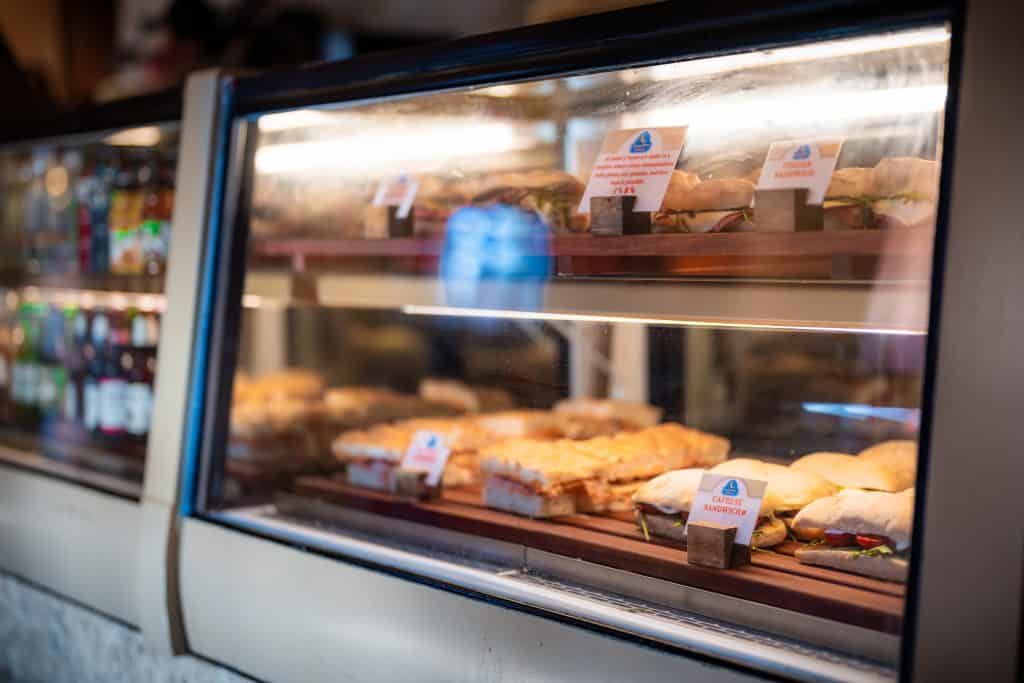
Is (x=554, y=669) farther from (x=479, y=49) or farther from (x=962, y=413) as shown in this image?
(x=479, y=49)

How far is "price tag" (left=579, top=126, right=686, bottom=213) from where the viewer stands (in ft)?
5.73

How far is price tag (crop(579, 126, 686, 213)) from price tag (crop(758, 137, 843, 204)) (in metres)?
0.16

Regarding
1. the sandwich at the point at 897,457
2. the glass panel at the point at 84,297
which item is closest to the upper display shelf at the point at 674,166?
the sandwich at the point at 897,457

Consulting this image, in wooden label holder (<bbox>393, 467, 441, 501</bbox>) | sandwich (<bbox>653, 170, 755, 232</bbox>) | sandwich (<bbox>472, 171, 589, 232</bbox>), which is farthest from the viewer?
wooden label holder (<bbox>393, 467, 441, 501</bbox>)

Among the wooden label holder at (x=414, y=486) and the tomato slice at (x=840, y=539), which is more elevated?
the tomato slice at (x=840, y=539)

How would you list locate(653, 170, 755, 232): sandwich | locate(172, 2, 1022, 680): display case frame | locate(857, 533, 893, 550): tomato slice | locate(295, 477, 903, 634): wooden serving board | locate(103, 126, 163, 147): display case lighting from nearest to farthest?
locate(172, 2, 1022, 680): display case frame, locate(295, 477, 903, 634): wooden serving board, locate(857, 533, 893, 550): tomato slice, locate(653, 170, 755, 232): sandwich, locate(103, 126, 163, 147): display case lighting

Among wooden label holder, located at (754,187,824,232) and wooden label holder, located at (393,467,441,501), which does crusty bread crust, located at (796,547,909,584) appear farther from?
wooden label holder, located at (393,467,441,501)

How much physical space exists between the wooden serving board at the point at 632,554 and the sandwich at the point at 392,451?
40 mm

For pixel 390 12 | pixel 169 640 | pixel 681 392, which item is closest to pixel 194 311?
pixel 169 640

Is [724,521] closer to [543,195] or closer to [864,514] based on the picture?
[864,514]

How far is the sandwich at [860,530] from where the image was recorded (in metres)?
1.54

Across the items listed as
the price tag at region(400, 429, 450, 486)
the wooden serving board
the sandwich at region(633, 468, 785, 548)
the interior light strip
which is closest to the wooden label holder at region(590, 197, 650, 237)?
the interior light strip

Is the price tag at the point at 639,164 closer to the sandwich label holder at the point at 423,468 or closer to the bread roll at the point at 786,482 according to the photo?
the bread roll at the point at 786,482

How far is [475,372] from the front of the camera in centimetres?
337
